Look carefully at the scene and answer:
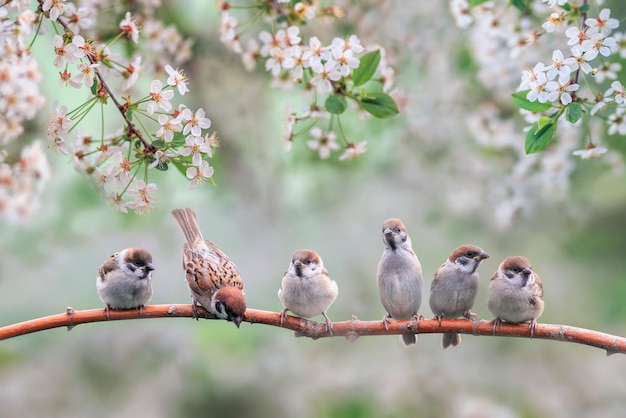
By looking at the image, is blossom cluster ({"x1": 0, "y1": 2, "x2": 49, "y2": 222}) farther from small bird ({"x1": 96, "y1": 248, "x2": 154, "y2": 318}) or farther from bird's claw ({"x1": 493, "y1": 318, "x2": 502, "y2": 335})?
bird's claw ({"x1": 493, "y1": 318, "x2": 502, "y2": 335})

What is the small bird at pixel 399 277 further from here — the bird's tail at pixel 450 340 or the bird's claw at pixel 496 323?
the bird's claw at pixel 496 323

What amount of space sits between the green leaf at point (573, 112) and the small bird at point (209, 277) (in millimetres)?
1140

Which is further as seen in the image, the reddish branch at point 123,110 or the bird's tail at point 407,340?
the bird's tail at point 407,340

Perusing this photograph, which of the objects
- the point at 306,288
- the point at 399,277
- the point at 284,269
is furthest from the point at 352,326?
the point at 284,269

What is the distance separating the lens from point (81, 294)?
503 centimetres

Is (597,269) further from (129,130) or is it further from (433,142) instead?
(129,130)

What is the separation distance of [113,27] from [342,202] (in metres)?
2.85

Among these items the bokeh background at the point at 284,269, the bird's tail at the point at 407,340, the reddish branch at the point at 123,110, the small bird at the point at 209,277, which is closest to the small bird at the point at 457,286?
the bird's tail at the point at 407,340

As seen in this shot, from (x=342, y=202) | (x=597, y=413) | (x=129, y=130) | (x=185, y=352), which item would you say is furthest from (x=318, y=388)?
(x=129, y=130)

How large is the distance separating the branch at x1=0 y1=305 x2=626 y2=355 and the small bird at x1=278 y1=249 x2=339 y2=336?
24 cm

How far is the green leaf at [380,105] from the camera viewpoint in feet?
8.71

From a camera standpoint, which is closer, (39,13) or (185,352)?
(39,13)

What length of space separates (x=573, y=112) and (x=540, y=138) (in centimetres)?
12

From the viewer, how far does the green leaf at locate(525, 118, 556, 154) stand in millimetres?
2379
